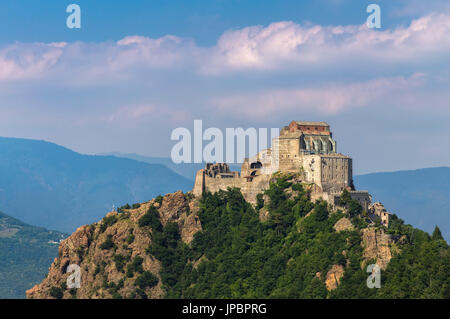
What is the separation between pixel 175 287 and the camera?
163 metres

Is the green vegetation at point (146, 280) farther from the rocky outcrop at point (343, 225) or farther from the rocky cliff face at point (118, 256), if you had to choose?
the rocky outcrop at point (343, 225)

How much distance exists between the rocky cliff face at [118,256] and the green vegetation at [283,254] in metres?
1.97

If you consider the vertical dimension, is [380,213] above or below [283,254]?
above

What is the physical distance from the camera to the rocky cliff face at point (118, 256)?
540ft

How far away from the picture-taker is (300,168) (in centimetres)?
15975

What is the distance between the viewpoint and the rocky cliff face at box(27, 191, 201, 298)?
164 meters

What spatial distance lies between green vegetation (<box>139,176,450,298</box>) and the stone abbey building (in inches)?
79.3

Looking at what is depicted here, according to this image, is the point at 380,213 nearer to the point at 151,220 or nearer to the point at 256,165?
the point at 256,165

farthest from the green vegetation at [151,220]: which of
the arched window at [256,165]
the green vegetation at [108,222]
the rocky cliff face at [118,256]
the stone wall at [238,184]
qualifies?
the arched window at [256,165]

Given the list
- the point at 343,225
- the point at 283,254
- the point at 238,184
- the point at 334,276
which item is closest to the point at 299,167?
the point at 238,184

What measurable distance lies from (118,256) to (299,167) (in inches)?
1403

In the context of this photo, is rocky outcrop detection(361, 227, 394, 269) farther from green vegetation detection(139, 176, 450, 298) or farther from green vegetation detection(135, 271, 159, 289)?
green vegetation detection(135, 271, 159, 289)

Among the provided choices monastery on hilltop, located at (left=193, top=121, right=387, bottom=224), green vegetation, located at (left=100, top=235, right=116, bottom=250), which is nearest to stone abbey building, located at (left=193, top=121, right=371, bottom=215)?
monastery on hilltop, located at (left=193, top=121, right=387, bottom=224)
